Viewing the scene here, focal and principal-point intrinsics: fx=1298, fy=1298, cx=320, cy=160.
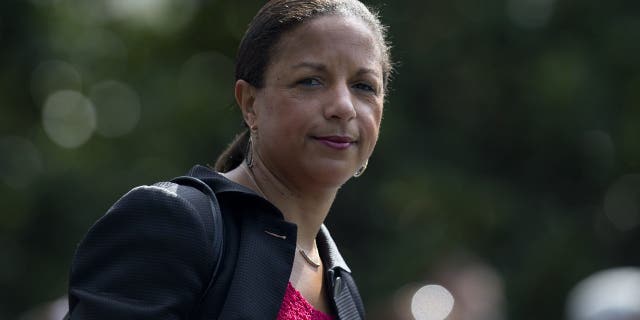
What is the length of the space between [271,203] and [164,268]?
0.53 meters

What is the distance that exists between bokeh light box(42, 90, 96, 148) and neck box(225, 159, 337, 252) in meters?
15.7

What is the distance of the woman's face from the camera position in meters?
3.67

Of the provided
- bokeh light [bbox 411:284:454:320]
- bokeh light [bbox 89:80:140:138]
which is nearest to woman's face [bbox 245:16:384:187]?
bokeh light [bbox 411:284:454:320]

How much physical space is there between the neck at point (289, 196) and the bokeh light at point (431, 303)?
9.44 ft

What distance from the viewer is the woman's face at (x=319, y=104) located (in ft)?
12.0

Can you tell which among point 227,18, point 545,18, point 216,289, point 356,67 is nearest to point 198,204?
point 216,289

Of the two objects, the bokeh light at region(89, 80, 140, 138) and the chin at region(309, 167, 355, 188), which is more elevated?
the chin at region(309, 167, 355, 188)

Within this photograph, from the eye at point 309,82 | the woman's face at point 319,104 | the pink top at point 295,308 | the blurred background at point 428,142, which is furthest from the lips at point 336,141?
the blurred background at point 428,142

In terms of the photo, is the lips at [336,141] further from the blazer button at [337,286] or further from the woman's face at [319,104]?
the blazer button at [337,286]

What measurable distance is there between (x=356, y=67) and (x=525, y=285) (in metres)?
12.3

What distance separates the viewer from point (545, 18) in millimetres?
16844

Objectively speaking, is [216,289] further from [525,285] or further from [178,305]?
[525,285]

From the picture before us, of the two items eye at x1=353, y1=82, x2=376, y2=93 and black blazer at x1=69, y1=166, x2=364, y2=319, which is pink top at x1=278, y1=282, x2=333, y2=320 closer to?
black blazer at x1=69, y1=166, x2=364, y2=319

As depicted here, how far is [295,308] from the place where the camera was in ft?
11.8
